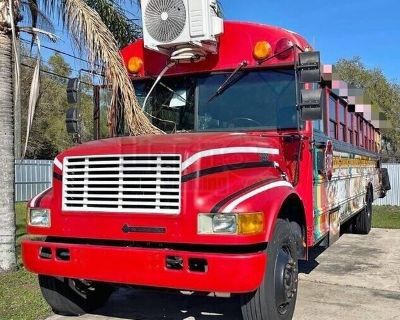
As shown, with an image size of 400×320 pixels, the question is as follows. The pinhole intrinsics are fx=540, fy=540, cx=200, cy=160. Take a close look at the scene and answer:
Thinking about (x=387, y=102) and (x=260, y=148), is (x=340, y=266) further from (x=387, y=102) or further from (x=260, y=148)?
(x=387, y=102)

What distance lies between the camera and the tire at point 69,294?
507 cm

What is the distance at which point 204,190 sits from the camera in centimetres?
414

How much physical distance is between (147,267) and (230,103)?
209cm

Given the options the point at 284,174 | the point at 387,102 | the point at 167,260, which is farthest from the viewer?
the point at 387,102

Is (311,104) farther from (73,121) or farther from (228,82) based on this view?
(73,121)

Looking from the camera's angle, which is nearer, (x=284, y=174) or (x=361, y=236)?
(x=284, y=174)

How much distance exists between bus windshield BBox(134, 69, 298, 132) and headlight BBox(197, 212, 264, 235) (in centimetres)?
155

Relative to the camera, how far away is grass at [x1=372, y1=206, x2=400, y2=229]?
1321 cm

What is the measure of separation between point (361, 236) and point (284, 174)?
6689 millimetres

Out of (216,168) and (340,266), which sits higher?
(216,168)

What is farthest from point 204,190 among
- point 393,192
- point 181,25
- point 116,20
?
point 393,192

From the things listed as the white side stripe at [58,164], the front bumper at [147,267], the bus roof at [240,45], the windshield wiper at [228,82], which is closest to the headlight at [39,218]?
the front bumper at [147,267]

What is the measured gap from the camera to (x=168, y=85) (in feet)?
19.5

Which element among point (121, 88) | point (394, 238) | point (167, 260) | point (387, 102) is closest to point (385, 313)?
point (167, 260)
